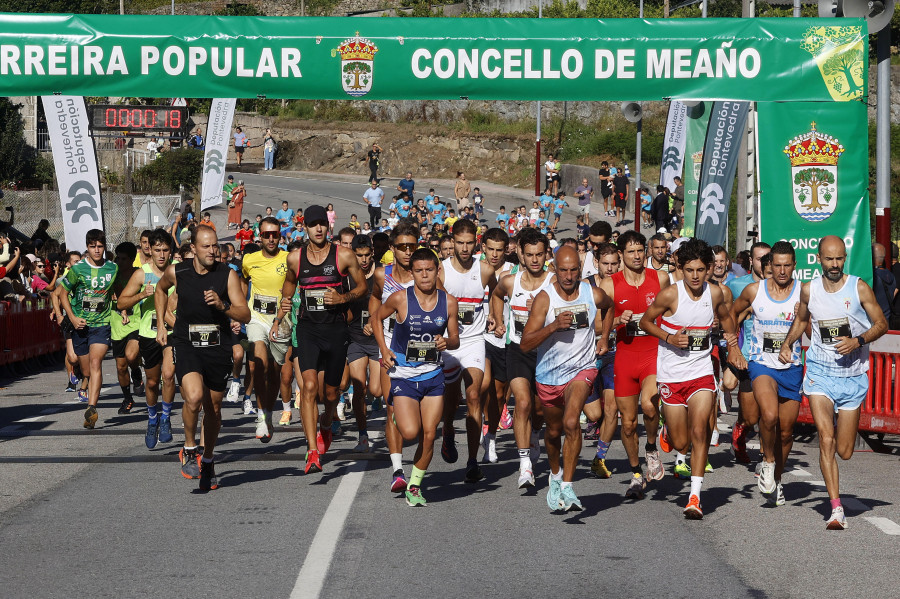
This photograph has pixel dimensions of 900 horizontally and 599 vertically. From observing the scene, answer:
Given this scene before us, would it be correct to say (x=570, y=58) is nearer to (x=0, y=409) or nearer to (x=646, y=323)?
(x=646, y=323)

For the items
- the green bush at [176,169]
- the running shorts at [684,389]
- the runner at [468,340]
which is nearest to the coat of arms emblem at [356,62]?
the runner at [468,340]

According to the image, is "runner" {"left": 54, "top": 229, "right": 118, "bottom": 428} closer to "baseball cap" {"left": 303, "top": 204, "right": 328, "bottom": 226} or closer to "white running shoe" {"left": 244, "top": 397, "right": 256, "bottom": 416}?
"white running shoe" {"left": 244, "top": 397, "right": 256, "bottom": 416}

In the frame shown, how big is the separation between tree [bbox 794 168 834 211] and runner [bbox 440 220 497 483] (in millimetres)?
3833

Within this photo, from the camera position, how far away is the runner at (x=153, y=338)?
12.2 metres

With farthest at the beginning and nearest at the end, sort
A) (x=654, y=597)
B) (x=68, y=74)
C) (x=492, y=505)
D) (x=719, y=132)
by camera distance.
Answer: (x=719, y=132)
(x=68, y=74)
(x=492, y=505)
(x=654, y=597)

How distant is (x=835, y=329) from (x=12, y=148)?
47.2 meters

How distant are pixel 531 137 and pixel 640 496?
181 feet

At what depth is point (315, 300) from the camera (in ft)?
35.4

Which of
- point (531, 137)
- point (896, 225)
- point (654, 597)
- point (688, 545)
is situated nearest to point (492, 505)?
point (688, 545)

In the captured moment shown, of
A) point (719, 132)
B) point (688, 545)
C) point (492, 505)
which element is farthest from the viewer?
point (719, 132)

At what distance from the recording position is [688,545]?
26.2ft

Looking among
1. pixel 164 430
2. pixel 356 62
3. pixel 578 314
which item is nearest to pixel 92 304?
pixel 164 430

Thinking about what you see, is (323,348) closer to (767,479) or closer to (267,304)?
(267,304)

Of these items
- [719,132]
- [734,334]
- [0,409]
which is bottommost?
[0,409]
